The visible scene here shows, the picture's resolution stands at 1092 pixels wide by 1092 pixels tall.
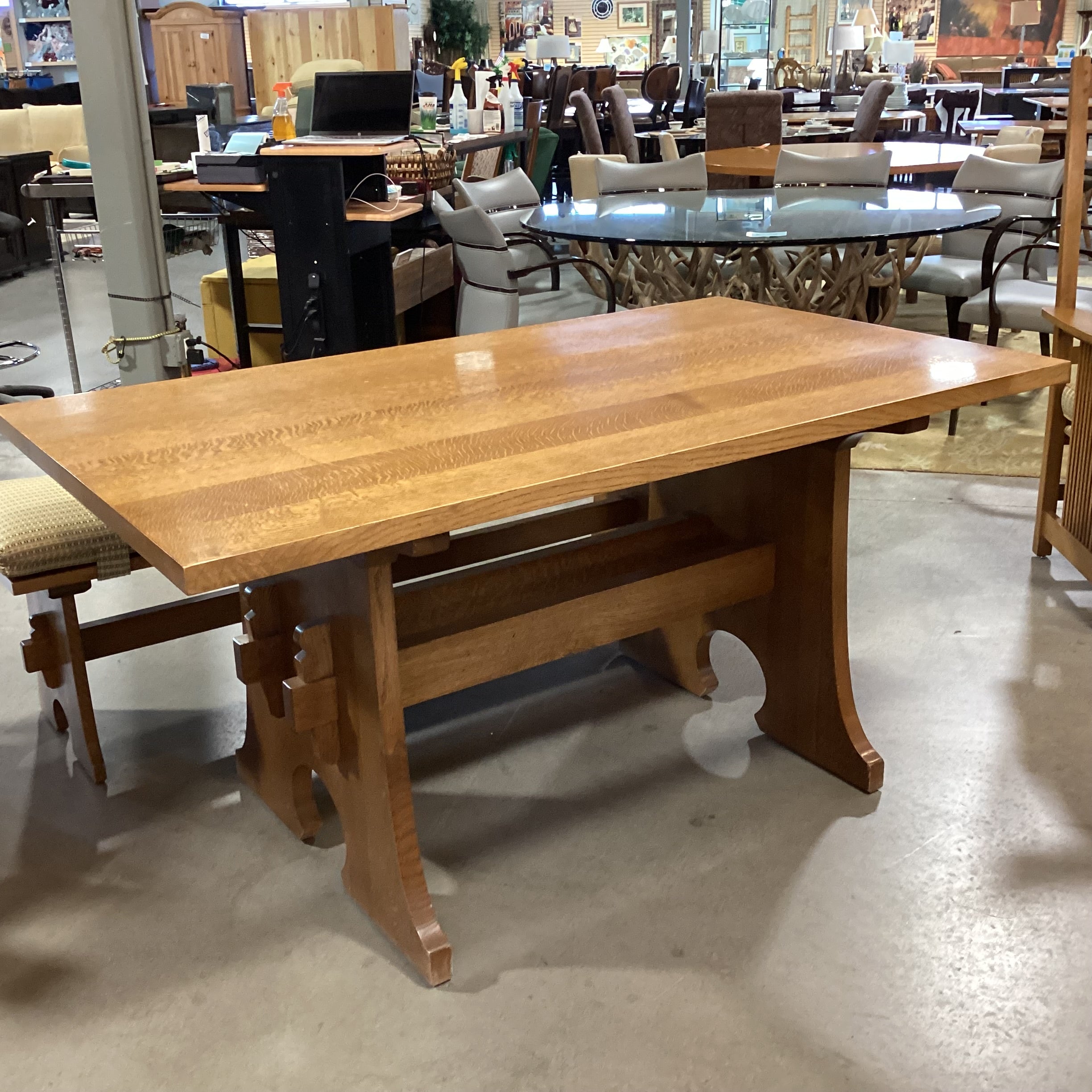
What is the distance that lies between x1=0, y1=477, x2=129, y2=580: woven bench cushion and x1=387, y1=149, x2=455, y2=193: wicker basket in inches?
122

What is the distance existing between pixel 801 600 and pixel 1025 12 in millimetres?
17910

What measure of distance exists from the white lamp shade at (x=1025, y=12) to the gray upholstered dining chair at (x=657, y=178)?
554 inches

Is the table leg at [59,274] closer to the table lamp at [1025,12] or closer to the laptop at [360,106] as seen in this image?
the laptop at [360,106]

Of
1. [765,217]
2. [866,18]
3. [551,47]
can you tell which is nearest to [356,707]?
[765,217]

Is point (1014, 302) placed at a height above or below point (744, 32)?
below

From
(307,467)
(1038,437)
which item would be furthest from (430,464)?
(1038,437)

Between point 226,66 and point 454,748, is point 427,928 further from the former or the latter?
point 226,66

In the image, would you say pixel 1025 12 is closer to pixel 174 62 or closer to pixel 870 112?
pixel 870 112

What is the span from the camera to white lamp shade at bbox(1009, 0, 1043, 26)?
55.8ft

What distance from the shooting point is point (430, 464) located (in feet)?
→ 5.33

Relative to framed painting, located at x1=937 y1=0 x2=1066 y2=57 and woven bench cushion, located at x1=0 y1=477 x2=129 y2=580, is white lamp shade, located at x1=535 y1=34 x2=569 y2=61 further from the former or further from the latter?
woven bench cushion, located at x1=0 y1=477 x2=129 y2=580

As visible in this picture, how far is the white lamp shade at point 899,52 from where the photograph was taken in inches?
525

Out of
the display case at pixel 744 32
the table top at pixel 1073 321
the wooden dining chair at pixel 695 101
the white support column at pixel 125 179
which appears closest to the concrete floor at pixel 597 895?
the table top at pixel 1073 321

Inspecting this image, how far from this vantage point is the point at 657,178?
18.4 ft
